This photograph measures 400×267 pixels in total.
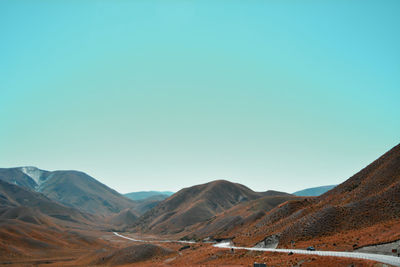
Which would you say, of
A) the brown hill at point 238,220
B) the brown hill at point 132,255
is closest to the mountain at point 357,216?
the brown hill at point 132,255

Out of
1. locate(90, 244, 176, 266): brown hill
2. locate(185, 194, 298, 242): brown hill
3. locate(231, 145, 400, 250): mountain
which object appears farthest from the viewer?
locate(185, 194, 298, 242): brown hill

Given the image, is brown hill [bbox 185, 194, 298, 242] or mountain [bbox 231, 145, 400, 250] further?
brown hill [bbox 185, 194, 298, 242]

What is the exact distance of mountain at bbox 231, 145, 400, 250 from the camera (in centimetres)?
5581

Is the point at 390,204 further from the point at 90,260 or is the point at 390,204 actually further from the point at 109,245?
the point at 109,245

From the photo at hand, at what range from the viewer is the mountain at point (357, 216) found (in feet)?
183

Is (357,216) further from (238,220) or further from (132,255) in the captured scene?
(238,220)

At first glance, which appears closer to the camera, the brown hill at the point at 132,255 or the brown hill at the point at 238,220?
the brown hill at the point at 132,255

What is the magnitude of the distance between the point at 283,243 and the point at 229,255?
12.6 meters

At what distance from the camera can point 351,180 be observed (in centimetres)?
9219

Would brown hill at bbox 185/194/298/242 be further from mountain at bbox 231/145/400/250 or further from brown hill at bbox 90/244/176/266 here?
mountain at bbox 231/145/400/250

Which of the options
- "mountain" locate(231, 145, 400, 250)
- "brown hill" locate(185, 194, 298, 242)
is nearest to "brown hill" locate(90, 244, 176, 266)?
"mountain" locate(231, 145, 400, 250)

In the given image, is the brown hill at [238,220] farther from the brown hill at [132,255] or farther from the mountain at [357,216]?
the mountain at [357,216]

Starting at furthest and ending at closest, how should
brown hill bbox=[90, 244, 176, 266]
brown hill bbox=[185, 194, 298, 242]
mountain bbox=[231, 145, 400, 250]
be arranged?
brown hill bbox=[185, 194, 298, 242] < brown hill bbox=[90, 244, 176, 266] < mountain bbox=[231, 145, 400, 250]

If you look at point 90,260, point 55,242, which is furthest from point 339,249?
point 55,242
